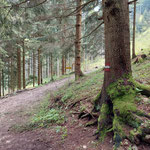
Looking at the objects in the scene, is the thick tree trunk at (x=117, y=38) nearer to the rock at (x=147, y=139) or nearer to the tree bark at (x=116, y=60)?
the tree bark at (x=116, y=60)

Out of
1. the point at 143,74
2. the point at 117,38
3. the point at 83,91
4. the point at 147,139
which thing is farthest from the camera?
the point at 83,91

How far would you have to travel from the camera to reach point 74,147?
2.77 meters

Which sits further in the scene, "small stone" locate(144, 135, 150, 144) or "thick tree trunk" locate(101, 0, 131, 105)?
"thick tree trunk" locate(101, 0, 131, 105)

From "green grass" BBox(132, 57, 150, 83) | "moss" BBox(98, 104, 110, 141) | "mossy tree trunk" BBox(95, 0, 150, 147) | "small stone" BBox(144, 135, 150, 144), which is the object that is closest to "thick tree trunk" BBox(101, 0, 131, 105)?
"mossy tree trunk" BBox(95, 0, 150, 147)

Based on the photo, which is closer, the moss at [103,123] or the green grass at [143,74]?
the moss at [103,123]

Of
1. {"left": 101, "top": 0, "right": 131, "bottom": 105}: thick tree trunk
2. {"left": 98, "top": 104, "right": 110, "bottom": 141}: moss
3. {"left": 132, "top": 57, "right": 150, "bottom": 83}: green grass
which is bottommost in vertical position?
{"left": 98, "top": 104, "right": 110, "bottom": 141}: moss

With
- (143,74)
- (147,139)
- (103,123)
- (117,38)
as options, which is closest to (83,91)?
(143,74)

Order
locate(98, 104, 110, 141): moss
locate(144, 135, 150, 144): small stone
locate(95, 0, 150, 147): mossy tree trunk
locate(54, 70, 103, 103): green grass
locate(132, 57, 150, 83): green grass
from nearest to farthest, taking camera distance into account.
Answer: locate(144, 135, 150, 144): small stone
locate(98, 104, 110, 141): moss
locate(95, 0, 150, 147): mossy tree trunk
locate(132, 57, 150, 83): green grass
locate(54, 70, 103, 103): green grass

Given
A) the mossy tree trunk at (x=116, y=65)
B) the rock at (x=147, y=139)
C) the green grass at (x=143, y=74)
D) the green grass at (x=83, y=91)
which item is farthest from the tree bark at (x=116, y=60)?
the green grass at (x=143, y=74)

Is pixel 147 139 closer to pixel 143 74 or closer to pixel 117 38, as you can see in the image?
pixel 117 38

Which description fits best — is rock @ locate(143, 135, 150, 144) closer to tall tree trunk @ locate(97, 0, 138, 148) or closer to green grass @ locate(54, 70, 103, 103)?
tall tree trunk @ locate(97, 0, 138, 148)

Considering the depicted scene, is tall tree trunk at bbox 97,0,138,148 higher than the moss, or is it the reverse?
tall tree trunk at bbox 97,0,138,148

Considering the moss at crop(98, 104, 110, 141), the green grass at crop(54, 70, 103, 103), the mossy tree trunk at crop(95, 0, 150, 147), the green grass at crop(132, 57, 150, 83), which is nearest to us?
the moss at crop(98, 104, 110, 141)

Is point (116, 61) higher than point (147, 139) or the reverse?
higher
